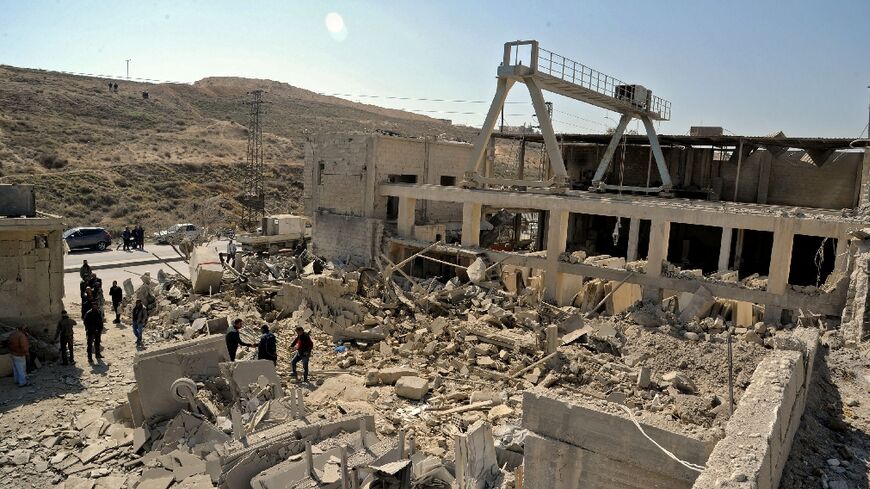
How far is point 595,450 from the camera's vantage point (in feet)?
19.8

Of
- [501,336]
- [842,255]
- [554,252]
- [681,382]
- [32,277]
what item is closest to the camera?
[681,382]

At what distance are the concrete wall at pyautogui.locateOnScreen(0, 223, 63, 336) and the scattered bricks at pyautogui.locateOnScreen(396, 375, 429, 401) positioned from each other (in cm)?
725

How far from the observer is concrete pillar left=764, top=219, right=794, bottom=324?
506 inches

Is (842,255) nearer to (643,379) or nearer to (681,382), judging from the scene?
(681,382)

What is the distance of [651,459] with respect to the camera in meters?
5.78

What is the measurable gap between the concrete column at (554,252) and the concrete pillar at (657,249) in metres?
2.31

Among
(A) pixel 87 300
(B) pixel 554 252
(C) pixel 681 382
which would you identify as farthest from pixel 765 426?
(A) pixel 87 300

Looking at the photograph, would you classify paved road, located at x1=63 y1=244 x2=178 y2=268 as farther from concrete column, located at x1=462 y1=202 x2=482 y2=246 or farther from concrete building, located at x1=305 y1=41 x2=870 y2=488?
concrete column, located at x1=462 y1=202 x2=482 y2=246

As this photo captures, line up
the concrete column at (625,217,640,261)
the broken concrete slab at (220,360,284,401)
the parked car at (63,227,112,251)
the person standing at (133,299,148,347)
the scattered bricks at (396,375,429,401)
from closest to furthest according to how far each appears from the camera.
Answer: the broken concrete slab at (220,360,284,401), the scattered bricks at (396,375,429,401), the person standing at (133,299,148,347), the concrete column at (625,217,640,261), the parked car at (63,227,112,251)

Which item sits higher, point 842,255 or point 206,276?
point 842,255

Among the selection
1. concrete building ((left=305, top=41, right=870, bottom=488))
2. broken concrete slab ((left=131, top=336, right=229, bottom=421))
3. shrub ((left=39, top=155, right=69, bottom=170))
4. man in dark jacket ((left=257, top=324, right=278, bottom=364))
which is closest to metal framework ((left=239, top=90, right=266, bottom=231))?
shrub ((left=39, top=155, right=69, bottom=170))

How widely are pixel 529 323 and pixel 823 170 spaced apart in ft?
53.6

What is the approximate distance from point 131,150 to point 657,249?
40451 mm

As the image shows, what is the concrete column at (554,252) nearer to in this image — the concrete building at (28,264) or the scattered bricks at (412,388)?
the scattered bricks at (412,388)
